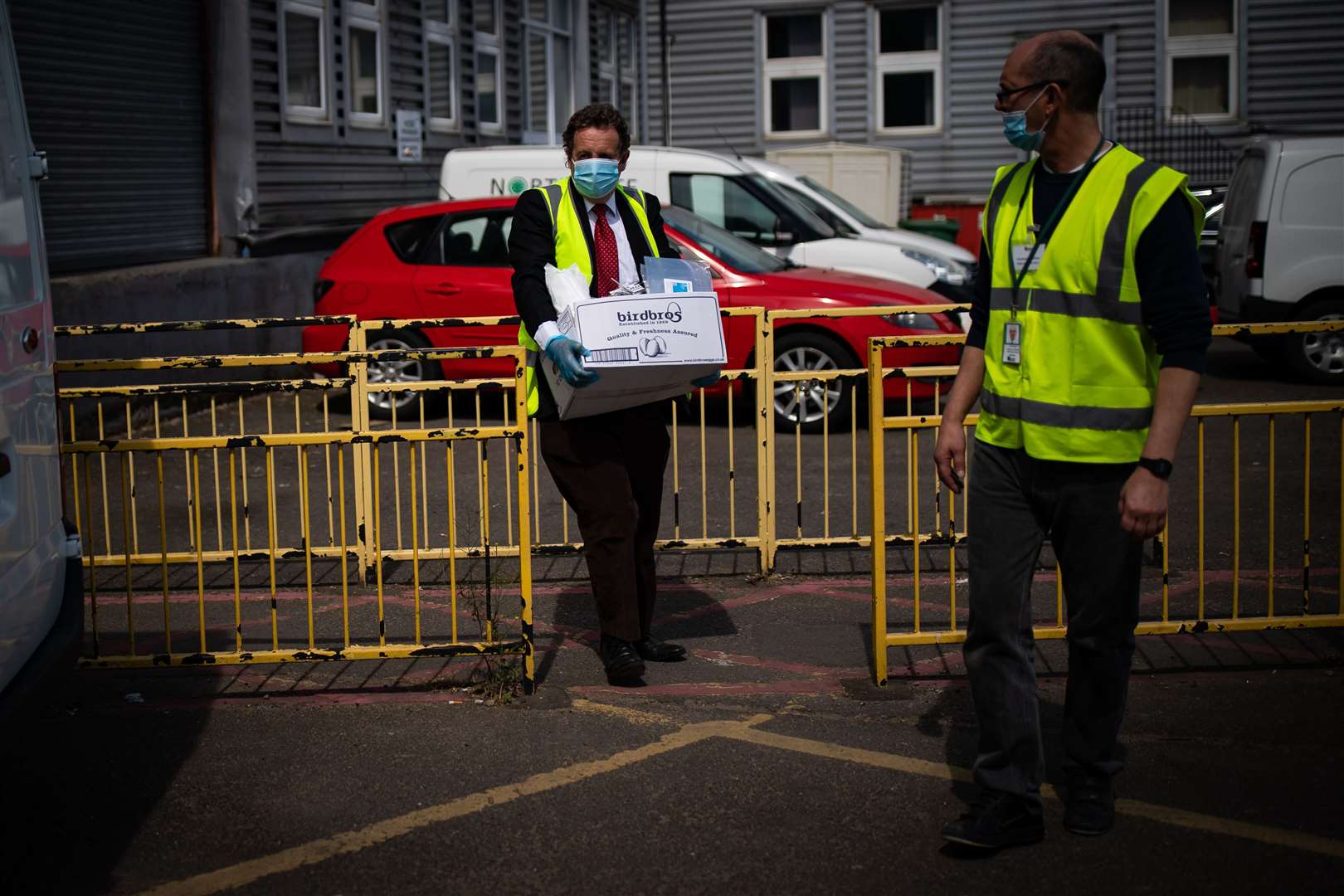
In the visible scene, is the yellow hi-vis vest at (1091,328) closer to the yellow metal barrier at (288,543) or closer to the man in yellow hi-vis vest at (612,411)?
the man in yellow hi-vis vest at (612,411)

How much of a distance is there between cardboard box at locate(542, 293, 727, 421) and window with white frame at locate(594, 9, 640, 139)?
68.0ft

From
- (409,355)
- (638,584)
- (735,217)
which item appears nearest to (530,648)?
(638,584)

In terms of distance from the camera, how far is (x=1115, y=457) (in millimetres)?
4113

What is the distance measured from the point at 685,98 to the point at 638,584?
919 inches

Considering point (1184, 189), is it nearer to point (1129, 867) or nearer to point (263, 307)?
point (1129, 867)

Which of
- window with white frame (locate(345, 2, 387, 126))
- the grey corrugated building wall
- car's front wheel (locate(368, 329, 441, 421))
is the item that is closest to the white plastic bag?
car's front wheel (locate(368, 329, 441, 421))

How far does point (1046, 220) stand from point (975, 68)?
23.8 meters

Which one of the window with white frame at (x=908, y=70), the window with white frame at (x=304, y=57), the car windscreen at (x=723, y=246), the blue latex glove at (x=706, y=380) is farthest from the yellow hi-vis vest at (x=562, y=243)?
the window with white frame at (x=908, y=70)

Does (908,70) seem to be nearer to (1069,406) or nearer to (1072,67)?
(1072,67)

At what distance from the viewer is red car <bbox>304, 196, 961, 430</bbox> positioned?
11820mm

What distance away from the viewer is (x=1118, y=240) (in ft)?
13.2

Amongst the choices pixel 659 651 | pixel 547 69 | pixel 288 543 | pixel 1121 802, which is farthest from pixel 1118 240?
pixel 547 69

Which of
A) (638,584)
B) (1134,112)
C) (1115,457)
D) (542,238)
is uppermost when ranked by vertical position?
(1134,112)

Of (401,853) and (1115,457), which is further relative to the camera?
(401,853)
